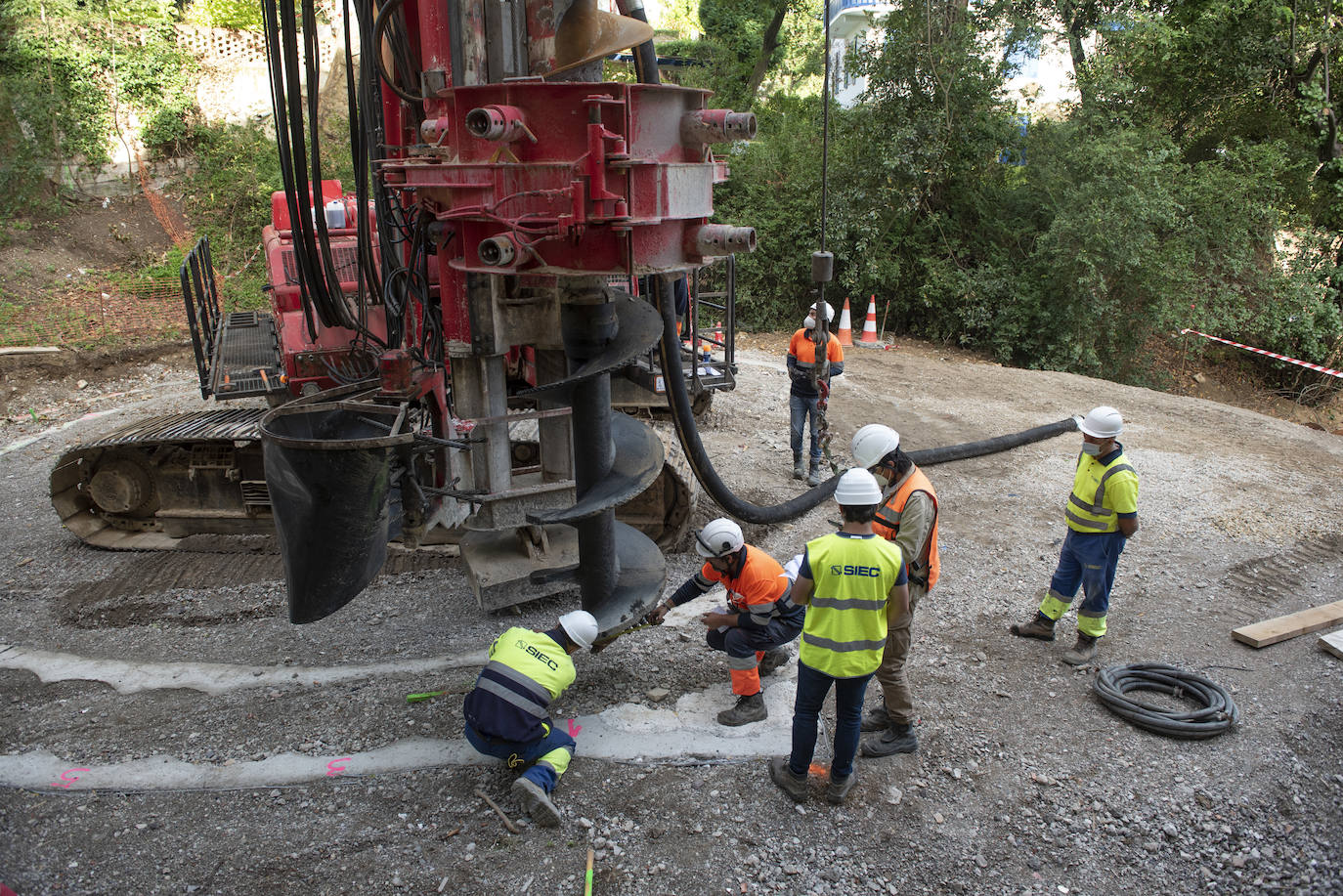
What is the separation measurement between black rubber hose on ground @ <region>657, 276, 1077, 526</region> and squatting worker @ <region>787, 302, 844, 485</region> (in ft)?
1.36

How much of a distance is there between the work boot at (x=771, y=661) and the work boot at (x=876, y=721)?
0.61 metres

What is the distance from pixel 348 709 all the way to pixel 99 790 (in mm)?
1104

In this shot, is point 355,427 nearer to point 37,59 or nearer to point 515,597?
point 515,597

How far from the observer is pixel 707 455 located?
6230 mm

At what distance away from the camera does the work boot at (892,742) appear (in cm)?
435

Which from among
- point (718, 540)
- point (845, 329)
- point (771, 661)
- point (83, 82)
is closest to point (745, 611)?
point (718, 540)

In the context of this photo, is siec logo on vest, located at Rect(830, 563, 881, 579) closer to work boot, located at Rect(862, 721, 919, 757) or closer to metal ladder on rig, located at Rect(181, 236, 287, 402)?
work boot, located at Rect(862, 721, 919, 757)

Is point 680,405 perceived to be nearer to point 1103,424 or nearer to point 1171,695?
point 1103,424

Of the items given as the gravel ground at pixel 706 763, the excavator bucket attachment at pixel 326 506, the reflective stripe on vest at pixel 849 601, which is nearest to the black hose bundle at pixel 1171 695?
the gravel ground at pixel 706 763

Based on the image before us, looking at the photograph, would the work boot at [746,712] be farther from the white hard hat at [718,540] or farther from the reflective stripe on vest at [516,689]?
the reflective stripe on vest at [516,689]

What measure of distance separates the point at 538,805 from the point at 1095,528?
11.1 feet

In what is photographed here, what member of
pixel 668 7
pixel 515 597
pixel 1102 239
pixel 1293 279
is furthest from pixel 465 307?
pixel 668 7

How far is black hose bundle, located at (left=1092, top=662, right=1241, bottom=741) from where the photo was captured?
14.7 feet

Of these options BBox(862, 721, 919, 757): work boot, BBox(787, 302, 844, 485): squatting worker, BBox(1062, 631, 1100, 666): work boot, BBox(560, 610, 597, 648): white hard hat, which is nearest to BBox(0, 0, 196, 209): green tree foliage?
BBox(787, 302, 844, 485): squatting worker
